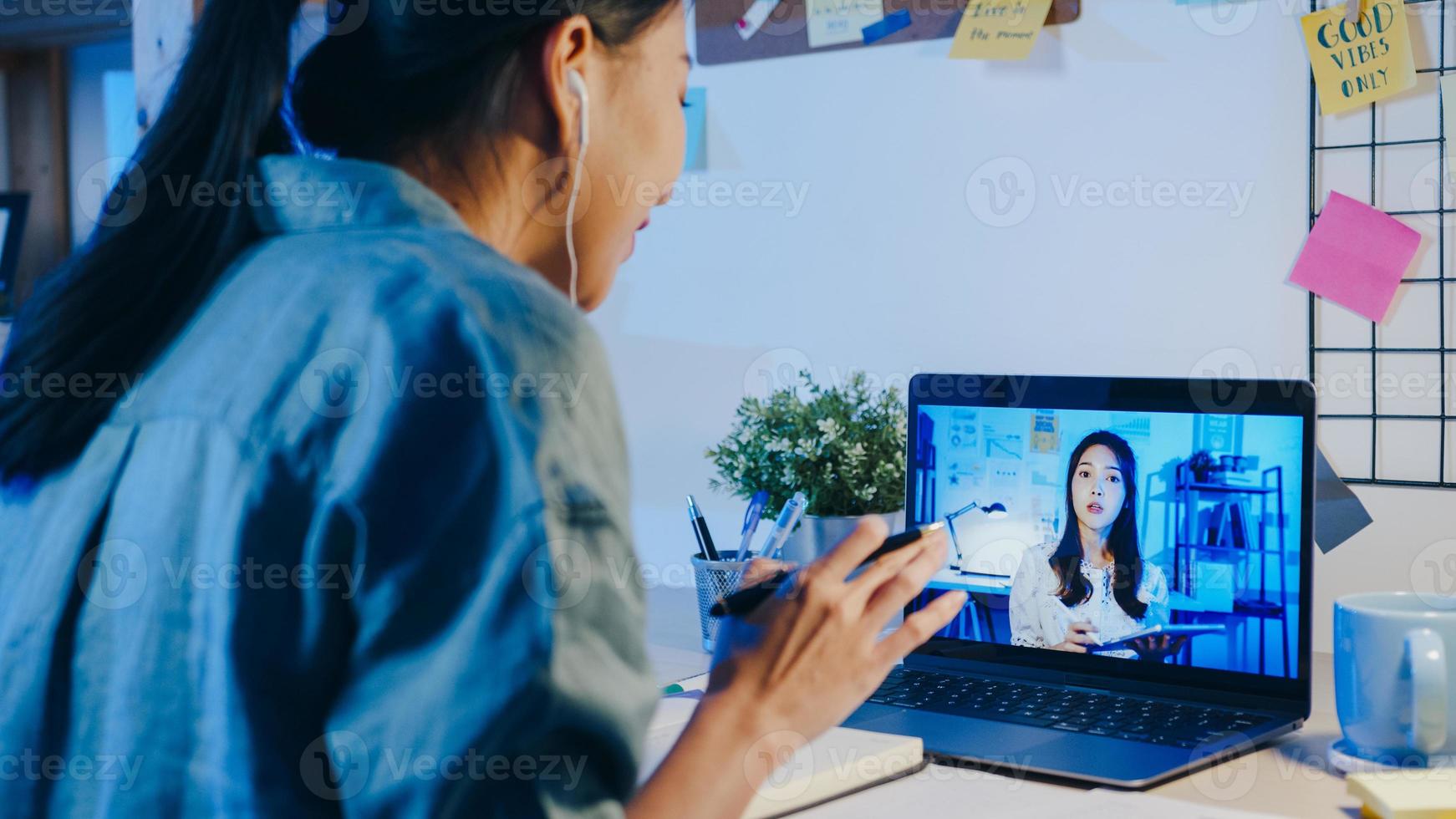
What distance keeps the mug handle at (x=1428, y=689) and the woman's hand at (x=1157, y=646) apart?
181 millimetres

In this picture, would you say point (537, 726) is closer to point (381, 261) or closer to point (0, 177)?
point (381, 261)

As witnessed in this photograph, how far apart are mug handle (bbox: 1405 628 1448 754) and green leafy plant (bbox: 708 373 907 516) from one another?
1.51 feet

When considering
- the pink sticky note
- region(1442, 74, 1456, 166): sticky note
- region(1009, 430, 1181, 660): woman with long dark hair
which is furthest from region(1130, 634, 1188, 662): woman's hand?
region(1442, 74, 1456, 166): sticky note

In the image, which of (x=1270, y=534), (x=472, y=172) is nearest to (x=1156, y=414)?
(x=1270, y=534)

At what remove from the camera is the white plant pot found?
111 centimetres

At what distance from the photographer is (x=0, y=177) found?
212cm

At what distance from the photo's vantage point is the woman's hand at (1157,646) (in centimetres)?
92

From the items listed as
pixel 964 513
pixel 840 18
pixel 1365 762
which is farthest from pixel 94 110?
pixel 1365 762

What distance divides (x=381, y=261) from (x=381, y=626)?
0.38 feet

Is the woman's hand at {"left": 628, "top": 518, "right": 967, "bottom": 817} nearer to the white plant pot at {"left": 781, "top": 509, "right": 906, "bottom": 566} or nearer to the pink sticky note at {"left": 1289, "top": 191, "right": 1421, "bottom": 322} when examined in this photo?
the white plant pot at {"left": 781, "top": 509, "right": 906, "bottom": 566}

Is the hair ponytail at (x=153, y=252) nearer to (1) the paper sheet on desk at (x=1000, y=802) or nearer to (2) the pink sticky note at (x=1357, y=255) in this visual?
(1) the paper sheet on desk at (x=1000, y=802)

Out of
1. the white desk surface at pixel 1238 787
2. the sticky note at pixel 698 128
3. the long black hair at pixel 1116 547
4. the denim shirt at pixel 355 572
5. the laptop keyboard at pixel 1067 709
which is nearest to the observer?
the denim shirt at pixel 355 572

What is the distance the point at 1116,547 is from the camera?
95cm

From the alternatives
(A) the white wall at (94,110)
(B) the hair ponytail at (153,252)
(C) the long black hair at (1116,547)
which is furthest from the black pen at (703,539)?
(A) the white wall at (94,110)
